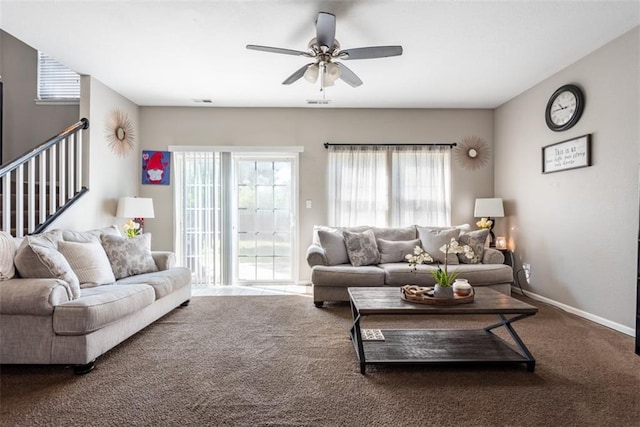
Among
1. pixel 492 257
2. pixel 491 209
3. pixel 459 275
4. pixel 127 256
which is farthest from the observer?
pixel 491 209

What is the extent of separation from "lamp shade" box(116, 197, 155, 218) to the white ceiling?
1.42 metres

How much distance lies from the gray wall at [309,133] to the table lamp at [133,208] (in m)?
0.70

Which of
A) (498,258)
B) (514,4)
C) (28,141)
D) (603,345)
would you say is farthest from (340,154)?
(28,141)

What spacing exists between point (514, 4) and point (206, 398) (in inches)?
133

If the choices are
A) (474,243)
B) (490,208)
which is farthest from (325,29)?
(490,208)

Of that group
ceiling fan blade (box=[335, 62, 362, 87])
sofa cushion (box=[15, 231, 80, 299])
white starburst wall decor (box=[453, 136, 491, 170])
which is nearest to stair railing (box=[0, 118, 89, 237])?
sofa cushion (box=[15, 231, 80, 299])

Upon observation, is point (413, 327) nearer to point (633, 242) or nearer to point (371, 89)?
point (633, 242)

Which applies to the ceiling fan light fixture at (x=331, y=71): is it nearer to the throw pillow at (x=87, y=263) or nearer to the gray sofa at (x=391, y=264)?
the gray sofa at (x=391, y=264)

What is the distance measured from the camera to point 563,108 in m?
3.66

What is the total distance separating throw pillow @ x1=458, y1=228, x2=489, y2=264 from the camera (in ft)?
13.5

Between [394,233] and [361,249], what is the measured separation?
2.21 feet

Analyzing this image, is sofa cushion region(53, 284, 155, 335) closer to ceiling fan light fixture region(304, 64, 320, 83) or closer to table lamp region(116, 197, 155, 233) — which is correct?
table lamp region(116, 197, 155, 233)

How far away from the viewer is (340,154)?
16.3ft

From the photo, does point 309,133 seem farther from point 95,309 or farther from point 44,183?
point 95,309
